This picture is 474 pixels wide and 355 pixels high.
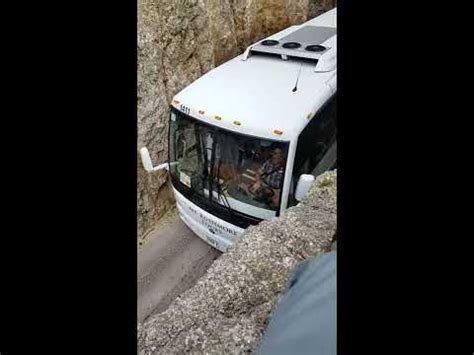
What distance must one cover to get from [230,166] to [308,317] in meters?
3.65

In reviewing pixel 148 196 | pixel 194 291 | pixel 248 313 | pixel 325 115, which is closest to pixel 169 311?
pixel 194 291

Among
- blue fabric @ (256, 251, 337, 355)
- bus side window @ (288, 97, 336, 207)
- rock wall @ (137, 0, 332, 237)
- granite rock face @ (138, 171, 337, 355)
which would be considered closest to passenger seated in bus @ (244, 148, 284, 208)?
bus side window @ (288, 97, 336, 207)

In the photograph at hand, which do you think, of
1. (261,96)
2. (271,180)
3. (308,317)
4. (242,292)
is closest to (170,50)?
(261,96)

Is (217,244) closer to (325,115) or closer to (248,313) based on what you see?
(325,115)

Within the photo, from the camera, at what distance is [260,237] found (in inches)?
151

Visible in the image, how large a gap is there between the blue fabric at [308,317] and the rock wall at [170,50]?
4.46 meters

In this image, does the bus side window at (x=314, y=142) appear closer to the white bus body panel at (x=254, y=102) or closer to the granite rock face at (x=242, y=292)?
the white bus body panel at (x=254, y=102)

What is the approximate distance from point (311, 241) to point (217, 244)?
2.36m

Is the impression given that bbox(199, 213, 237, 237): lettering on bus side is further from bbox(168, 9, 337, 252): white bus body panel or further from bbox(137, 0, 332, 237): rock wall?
bbox(137, 0, 332, 237): rock wall

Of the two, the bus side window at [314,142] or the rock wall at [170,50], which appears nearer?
the bus side window at [314,142]

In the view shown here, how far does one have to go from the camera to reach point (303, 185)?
487cm

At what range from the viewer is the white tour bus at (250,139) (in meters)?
5.05

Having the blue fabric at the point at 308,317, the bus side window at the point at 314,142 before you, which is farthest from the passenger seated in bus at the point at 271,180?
the blue fabric at the point at 308,317
